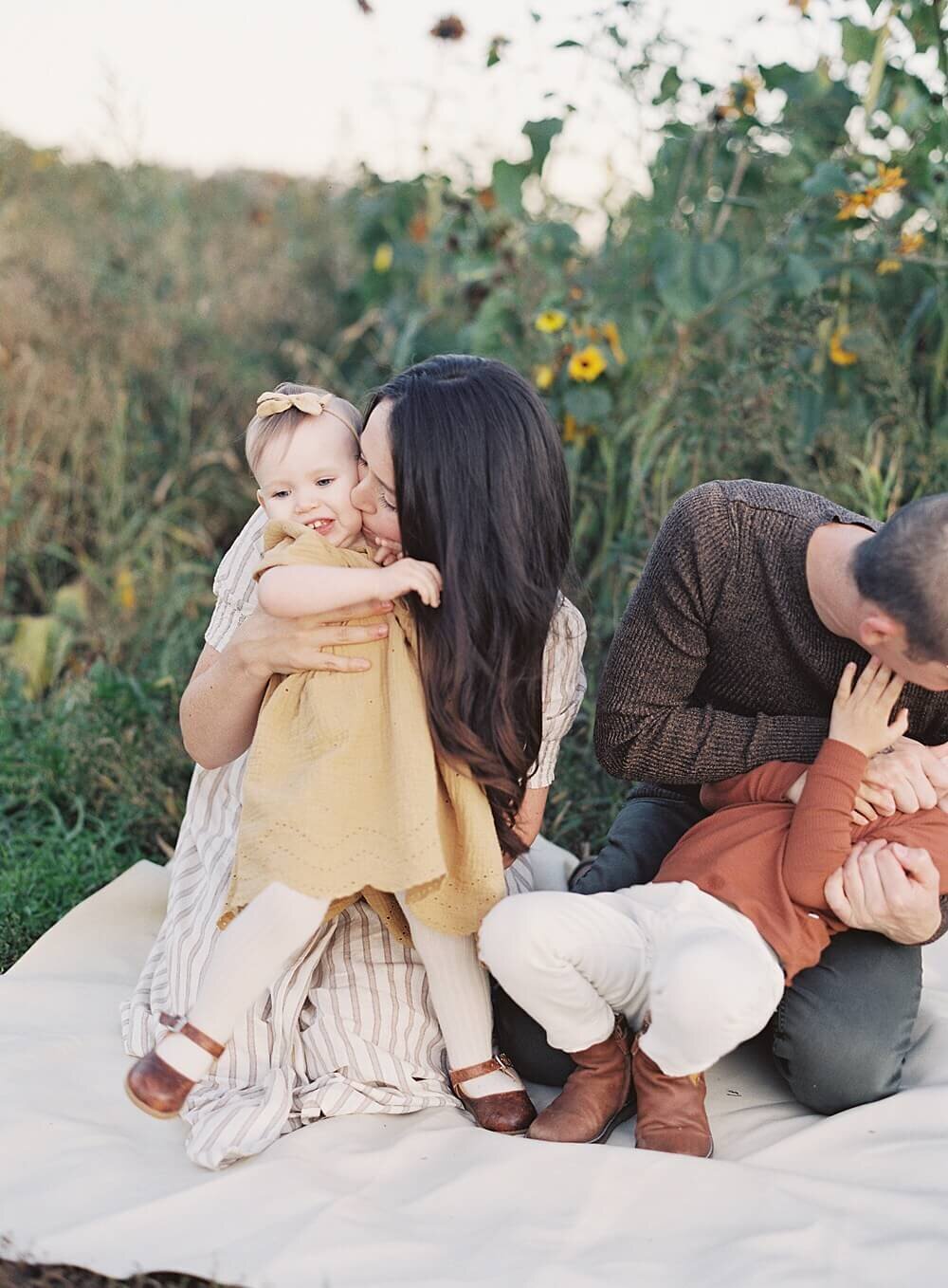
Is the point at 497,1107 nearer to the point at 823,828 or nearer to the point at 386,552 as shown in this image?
the point at 823,828

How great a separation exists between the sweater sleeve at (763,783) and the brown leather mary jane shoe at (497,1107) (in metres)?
0.57

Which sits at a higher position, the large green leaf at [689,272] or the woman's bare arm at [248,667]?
the large green leaf at [689,272]

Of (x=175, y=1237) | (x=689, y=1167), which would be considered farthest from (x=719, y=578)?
(x=175, y=1237)

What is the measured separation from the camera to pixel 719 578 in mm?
2184

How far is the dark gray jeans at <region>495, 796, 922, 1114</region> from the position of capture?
207cm

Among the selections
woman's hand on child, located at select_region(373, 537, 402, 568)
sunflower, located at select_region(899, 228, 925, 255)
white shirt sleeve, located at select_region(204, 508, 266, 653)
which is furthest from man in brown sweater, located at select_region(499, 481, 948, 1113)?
sunflower, located at select_region(899, 228, 925, 255)

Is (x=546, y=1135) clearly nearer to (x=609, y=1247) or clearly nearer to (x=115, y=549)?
(x=609, y=1247)

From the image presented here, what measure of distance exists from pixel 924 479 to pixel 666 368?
78cm

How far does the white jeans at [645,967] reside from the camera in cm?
187

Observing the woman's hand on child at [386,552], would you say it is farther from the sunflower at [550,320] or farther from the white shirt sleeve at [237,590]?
the sunflower at [550,320]

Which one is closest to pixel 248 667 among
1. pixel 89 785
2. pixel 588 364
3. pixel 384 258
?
pixel 89 785

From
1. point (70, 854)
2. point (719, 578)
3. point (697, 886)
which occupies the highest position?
point (719, 578)

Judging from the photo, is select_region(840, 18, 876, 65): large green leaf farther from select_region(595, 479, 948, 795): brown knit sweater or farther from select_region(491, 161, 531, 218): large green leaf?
select_region(595, 479, 948, 795): brown knit sweater

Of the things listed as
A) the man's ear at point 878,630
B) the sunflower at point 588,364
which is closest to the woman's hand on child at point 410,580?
the man's ear at point 878,630
